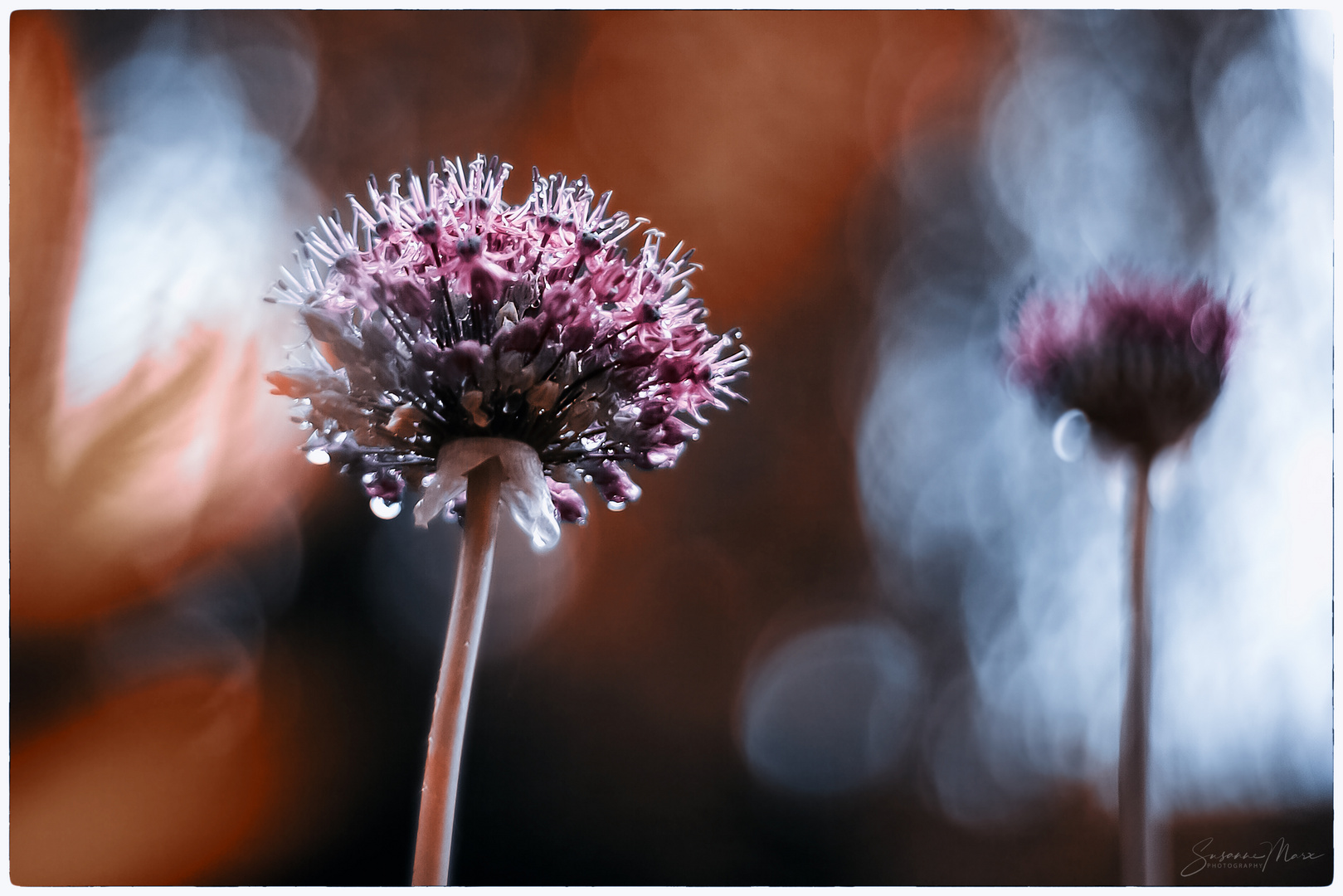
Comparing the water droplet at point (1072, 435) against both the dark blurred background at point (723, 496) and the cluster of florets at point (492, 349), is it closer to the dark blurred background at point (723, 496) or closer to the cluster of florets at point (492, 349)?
the dark blurred background at point (723, 496)

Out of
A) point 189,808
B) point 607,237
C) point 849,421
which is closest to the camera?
point 607,237

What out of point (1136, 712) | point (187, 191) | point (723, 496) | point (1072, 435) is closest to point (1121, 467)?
point (1072, 435)

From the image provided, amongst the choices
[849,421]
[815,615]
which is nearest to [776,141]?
[849,421]

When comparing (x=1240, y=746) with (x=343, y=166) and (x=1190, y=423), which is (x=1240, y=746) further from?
(x=343, y=166)
